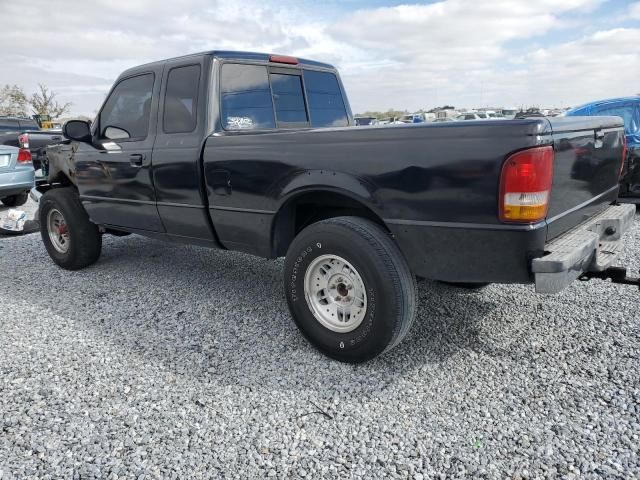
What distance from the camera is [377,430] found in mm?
2441

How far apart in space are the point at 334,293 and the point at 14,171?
7837 mm

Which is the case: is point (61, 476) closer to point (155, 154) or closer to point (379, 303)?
point (379, 303)

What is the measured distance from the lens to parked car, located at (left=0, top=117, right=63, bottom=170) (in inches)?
441

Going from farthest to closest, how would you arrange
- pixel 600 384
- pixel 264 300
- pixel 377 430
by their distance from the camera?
pixel 264 300 → pixel 600 384 → pixel 377 430

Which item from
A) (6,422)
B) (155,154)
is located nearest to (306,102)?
(155,154)

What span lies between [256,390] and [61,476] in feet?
3.40

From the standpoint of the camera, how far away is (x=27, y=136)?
1053 cm

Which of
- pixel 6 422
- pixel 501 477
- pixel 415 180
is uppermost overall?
pixel 415 180

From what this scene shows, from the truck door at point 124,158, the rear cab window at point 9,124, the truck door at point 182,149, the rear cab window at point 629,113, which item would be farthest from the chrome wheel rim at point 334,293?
the rear cab window at point 9,124

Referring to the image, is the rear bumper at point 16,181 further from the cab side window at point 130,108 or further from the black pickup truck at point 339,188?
the cab side window at point 130,108

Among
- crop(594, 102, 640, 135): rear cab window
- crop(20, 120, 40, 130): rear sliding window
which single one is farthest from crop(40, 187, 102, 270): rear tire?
crop(20, 120, 40, 130): rear sliding window

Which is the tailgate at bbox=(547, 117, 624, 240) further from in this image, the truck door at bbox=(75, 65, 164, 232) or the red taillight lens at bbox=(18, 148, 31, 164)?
the red taillight lens at bbox=(18, 148, 31, 164)

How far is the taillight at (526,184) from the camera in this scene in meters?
2.29

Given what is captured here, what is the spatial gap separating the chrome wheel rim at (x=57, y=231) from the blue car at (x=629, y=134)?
22.2 ft
